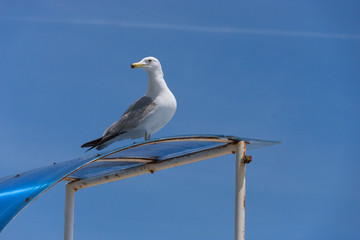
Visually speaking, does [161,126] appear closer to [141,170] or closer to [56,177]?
[141,170]

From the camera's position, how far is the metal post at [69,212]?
346 inches

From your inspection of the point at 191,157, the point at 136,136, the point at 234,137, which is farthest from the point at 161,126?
the point at 234,137

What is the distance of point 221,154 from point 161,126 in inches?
86.4

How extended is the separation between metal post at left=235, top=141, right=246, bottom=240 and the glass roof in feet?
0.47

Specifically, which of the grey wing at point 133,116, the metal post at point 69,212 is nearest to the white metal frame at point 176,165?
the metal post at point 69,212

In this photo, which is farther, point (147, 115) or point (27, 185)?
point (147, 115)

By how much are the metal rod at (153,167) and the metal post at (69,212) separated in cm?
8

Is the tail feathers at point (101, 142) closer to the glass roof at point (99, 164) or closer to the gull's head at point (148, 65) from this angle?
the glass roof at point (99, 164)

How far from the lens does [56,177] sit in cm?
607

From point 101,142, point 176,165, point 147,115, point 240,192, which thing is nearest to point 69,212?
point 101,142

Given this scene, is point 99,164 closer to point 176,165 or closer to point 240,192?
point 176,165

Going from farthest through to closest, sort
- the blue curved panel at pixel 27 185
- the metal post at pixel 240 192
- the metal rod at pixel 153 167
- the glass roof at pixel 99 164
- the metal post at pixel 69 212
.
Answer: the metal post at pixel 69 212 < the metal rod at pixel 153 167 < the metal post at pixel 240 192 < the glass roof at pixel 99 164 < the blue curved panel at pixel 27 185

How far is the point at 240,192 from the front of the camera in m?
6.58

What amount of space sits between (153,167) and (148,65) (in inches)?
79.0
